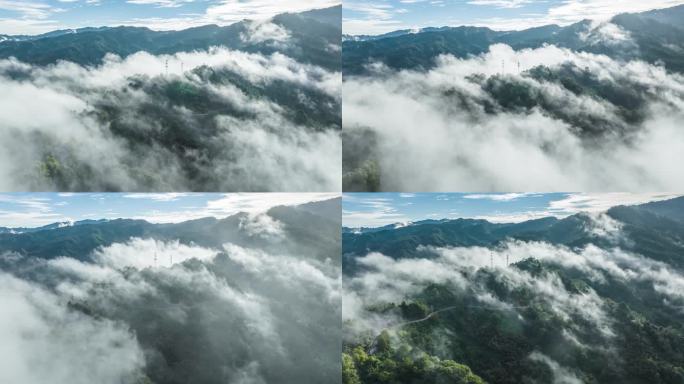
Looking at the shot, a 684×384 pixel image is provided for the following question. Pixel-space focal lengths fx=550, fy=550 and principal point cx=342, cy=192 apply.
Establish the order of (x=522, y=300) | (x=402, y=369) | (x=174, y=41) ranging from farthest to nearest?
(x=174, y=41)
(x=522, y=300)
(x=402, y=369)

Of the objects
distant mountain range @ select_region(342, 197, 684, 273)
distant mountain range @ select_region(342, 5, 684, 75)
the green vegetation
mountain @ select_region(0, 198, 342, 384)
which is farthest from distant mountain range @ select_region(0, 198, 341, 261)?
distant mountain range @ select_region(342, 5, 684, 75)

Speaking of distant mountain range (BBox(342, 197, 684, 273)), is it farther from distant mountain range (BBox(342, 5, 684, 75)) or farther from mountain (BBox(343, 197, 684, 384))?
distant mountain range (BBox(342, 5, 684, 75))

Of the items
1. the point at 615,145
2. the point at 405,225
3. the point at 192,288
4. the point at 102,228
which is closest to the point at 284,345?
the point at 192,288

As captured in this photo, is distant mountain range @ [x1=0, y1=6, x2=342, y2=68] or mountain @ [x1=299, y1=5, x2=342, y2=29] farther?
mountain @ [x1=299, y1=5, x2=342, y2=29]

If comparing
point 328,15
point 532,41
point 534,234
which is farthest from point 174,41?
point 534,234

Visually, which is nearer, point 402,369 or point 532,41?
point 402,369

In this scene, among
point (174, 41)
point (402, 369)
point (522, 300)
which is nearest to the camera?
point (402, 369)

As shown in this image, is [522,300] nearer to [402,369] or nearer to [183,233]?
[402,369]
